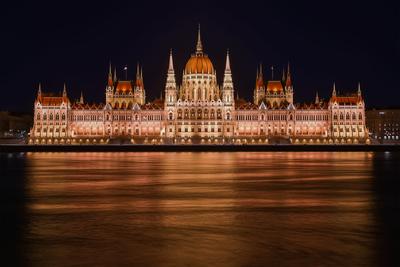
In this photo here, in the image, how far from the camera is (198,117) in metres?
138

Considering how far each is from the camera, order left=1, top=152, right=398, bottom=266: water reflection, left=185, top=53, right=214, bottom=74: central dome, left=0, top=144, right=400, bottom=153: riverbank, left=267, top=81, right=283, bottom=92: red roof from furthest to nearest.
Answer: left=267, top=81, right=283, bottom=92: red roof, left=185, top=53, right=214, bottom=74: central dome, left=0, top=144, right=400, bottom=153: riverbank, left=1, top=152, right=398, bottom=266: water reflection

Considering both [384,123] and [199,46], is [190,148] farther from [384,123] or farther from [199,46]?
[384,123]

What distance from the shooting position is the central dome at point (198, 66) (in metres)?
142

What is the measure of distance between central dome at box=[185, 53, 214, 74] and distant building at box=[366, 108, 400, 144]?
155ft

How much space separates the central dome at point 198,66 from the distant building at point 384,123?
155 ft

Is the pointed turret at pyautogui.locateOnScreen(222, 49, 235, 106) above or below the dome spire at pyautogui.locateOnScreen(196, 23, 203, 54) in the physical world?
below

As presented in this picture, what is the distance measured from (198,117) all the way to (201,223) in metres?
118

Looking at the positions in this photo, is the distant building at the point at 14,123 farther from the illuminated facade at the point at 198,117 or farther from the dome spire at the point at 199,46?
the dome spire at the point at 199,46

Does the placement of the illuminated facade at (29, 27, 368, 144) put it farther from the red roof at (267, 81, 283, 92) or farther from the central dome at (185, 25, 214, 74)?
the red roof at (267, 81, 283, 92)

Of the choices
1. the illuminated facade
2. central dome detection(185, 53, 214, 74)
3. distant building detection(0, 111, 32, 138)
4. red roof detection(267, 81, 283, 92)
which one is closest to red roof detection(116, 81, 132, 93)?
the illuminated facade

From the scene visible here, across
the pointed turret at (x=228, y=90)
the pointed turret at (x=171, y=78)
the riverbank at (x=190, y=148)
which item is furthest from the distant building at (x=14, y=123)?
the riverbank at (x=190, y=148)

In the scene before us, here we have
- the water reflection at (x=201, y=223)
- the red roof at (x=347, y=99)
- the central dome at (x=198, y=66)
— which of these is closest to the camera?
the water reflection at (x=201, y=223)

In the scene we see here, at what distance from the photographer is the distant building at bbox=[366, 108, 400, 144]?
161 m

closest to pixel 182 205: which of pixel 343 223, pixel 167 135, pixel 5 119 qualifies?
pixel 343 223
